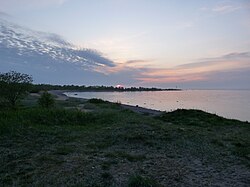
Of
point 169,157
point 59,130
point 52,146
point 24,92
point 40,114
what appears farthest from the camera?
point 24,92

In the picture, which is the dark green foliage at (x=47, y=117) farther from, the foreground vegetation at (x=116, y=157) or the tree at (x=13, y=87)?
the tree at (x=13, y=87)

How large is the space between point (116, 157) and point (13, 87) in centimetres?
1475

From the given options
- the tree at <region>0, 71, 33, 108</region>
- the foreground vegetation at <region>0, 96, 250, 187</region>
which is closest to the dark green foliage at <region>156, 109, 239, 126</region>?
the foreground vegetation at <region>0, 96, 250, 187</region>

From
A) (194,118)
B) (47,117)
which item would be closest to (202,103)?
(194,118)

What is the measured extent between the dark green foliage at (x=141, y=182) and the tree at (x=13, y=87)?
55.2ft

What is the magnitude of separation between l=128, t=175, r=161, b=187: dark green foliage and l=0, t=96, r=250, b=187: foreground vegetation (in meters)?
0.02

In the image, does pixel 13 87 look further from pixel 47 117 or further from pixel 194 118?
pixel 194 118

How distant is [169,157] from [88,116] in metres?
8.66

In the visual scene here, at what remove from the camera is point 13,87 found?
2070cm

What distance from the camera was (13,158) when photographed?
320 inches

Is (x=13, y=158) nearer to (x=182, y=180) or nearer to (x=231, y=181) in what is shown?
(x=182, y=180)

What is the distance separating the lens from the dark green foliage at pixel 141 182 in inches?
233

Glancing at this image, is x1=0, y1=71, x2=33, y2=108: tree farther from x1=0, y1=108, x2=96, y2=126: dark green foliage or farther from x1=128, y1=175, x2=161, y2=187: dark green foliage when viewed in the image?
x1=128, y1=175, x2=161, y2=187: dark green foliage

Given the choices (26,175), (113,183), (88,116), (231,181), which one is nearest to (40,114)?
(88,116)
